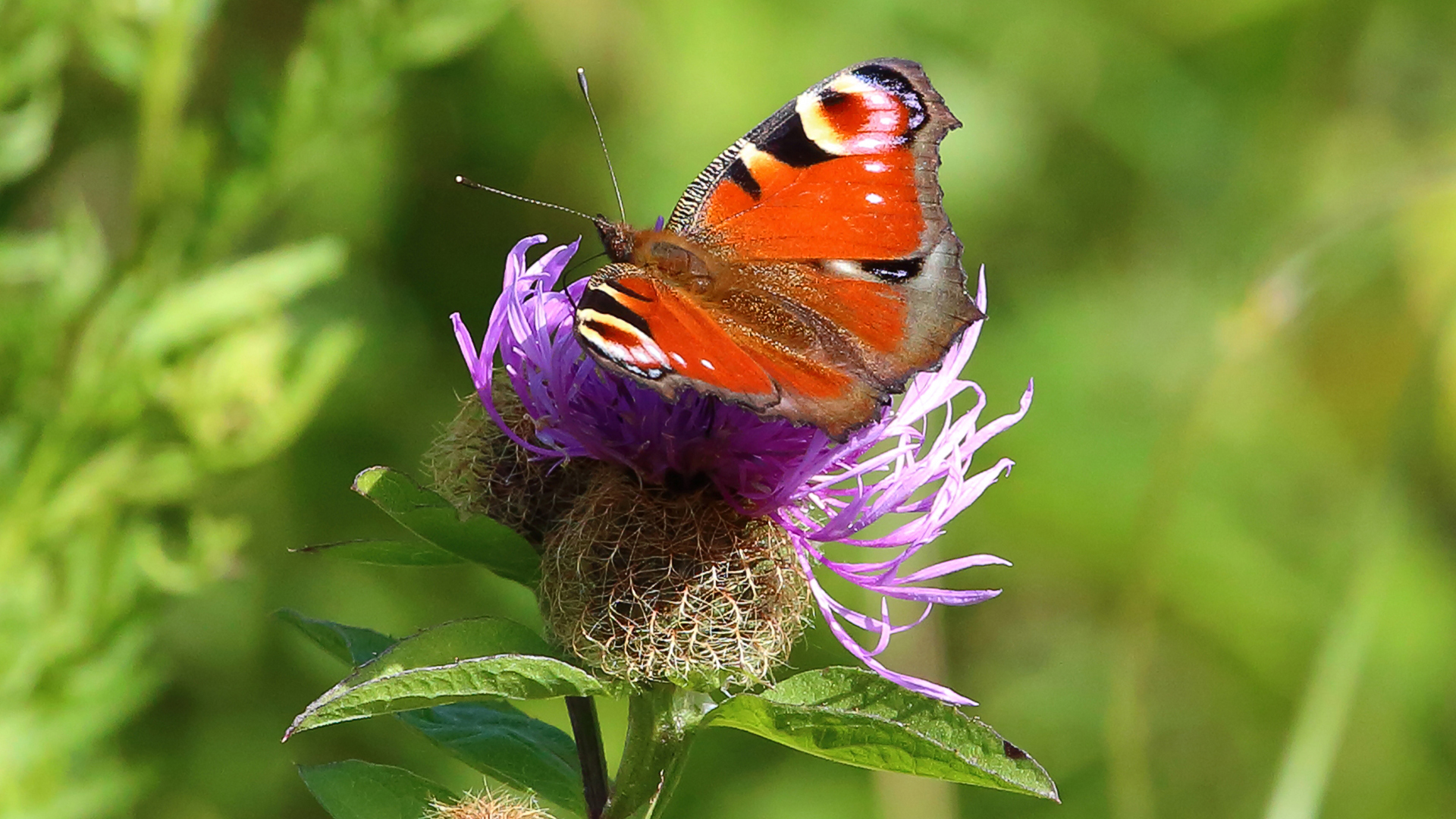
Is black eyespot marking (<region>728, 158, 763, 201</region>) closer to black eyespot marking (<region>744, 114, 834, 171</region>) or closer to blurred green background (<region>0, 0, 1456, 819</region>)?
black eyespot marking (<region>744, 114, 834, 171</region>)

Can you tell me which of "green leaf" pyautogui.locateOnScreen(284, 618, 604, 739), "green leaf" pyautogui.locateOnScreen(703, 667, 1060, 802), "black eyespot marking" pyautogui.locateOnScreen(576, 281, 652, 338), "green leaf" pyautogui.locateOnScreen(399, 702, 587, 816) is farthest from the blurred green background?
"green leaf" pyautogui.locateOnScreen(703, 667, 1060, 802)

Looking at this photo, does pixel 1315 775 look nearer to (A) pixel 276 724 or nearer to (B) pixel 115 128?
(A) pixel 276 724

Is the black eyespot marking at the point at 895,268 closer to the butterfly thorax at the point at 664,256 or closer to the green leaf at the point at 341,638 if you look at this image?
the butterfly thorax at the point at 664,256

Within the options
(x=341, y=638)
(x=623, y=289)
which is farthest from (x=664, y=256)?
(x=341, y=638)

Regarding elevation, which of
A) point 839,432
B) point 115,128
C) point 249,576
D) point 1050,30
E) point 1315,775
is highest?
point 839,432

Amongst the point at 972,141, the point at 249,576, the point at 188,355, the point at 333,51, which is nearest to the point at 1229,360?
the point at 972,141

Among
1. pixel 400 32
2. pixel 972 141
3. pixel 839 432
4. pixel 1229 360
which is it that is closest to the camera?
pixel 839 432

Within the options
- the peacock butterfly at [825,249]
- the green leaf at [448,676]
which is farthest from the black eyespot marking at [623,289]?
the green leaf at [448,676]
